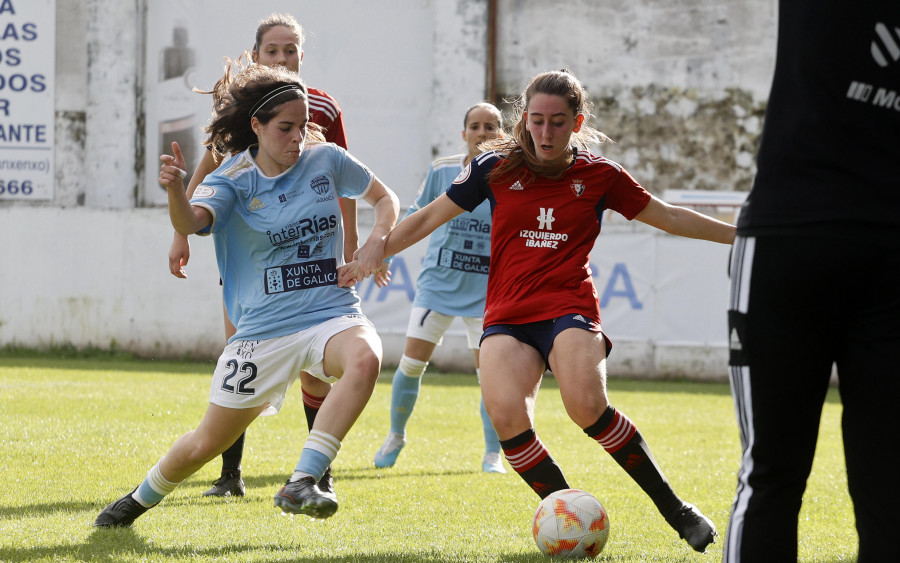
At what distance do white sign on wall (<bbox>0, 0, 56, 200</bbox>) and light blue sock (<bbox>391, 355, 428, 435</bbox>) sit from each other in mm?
11953

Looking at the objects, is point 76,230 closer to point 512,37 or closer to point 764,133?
point 512,37

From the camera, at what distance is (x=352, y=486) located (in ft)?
18.8

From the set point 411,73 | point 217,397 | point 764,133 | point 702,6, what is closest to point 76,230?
point 411,73

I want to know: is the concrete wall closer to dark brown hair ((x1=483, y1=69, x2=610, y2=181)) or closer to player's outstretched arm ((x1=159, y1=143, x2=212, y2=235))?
dark brown hair ((x1=483, y1=69, x2=610, y2=181))

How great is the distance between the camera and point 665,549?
4.20 meters

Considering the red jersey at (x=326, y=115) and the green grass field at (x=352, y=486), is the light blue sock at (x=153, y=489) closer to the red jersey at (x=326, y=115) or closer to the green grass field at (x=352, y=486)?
the green grass field at (x=352, y=486)

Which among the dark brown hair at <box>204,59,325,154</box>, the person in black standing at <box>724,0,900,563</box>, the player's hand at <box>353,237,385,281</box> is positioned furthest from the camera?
the dark brown hair at <box>204,59,325,154</box>

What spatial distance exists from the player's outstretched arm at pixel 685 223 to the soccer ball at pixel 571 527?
114cm

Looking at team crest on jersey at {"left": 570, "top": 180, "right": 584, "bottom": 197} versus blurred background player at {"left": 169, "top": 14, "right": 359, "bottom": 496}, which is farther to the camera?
blurred background player at {"left": 169, "top": 14, "right": 359, "bottom": 496}

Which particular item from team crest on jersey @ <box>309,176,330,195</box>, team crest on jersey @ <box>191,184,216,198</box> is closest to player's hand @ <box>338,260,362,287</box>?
team crest on jersey @ <box>309,176,330,195</box>

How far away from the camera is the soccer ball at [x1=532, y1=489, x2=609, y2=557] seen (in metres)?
3.84

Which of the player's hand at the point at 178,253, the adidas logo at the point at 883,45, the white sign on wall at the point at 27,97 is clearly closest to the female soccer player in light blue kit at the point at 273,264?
the player's hand at the point at 178,253

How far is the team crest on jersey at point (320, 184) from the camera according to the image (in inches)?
173

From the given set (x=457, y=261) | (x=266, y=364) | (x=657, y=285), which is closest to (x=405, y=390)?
(x=457, y=261)
